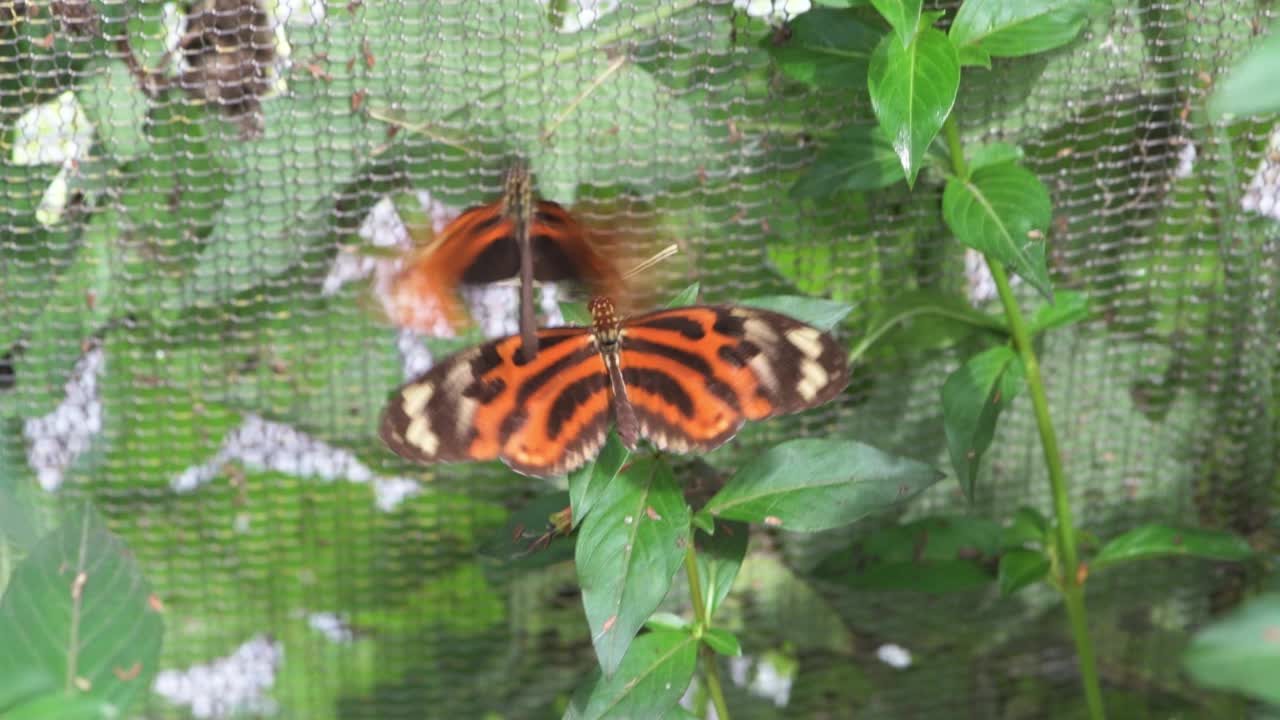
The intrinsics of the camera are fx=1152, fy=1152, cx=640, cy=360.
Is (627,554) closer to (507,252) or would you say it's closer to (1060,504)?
(507,252)

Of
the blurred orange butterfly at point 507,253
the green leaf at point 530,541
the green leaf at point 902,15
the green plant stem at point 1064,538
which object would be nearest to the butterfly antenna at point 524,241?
the blurred orange butterfly at point 507,253

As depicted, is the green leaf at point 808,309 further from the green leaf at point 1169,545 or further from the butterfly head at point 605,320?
the green leaf at point 1169,545

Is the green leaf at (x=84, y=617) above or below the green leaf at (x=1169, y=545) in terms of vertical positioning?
above

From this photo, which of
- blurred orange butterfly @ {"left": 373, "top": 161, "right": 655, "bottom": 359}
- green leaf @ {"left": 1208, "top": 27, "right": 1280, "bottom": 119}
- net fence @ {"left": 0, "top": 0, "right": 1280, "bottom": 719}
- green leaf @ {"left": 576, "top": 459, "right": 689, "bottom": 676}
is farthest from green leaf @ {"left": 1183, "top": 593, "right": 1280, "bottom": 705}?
net fence @ {"left": 0, "top": 0, "right": 1280, "bottom": 719}

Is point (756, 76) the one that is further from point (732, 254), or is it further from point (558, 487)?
point (558, 487)

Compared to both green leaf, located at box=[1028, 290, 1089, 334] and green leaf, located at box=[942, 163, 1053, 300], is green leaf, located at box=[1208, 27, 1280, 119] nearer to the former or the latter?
green leaf, located at box=[942, 163, 1053, 300]
